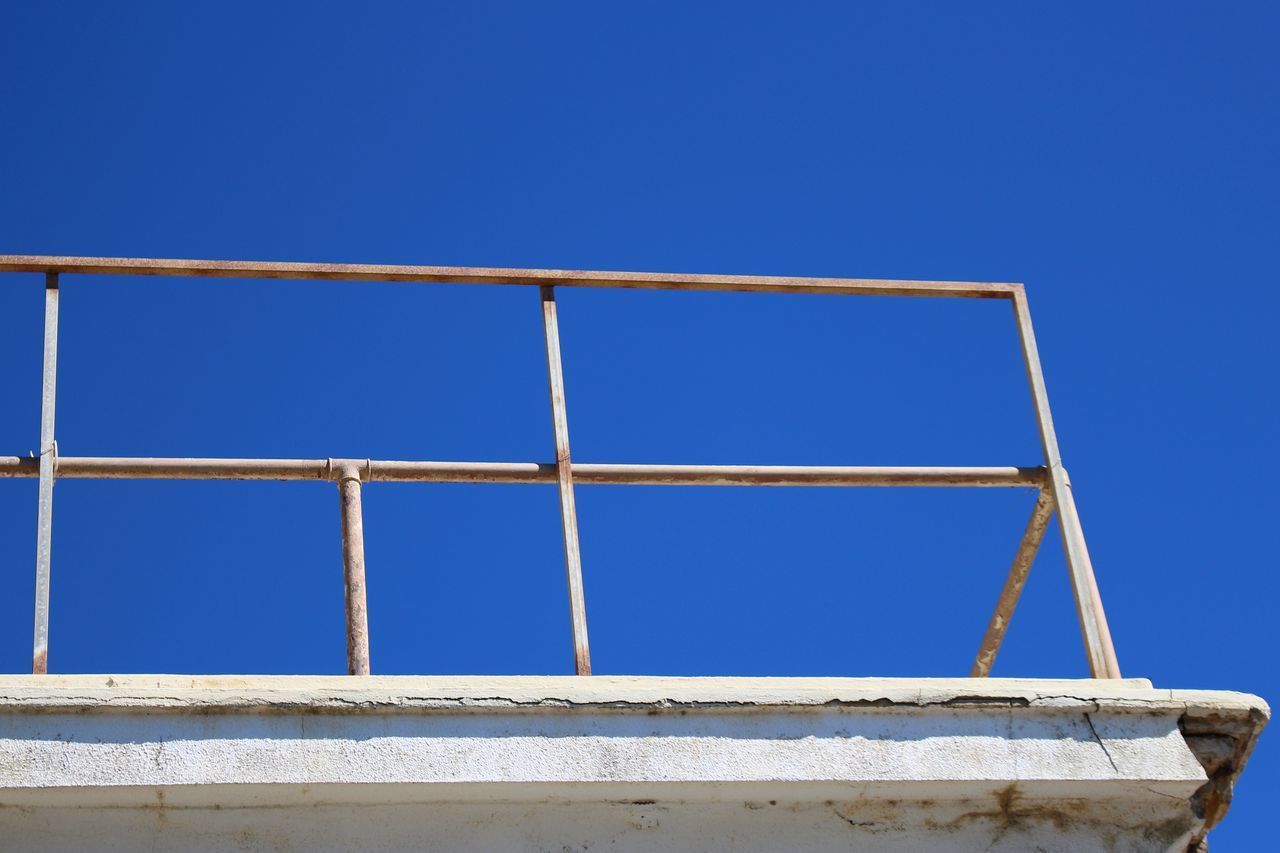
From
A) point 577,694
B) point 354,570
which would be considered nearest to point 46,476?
point 354,570

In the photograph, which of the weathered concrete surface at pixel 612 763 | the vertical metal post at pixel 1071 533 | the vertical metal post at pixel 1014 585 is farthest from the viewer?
the vertical metal post at pixel 1014 585

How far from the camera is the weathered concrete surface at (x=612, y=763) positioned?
164 inches

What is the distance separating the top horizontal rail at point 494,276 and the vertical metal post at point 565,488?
0.16 m

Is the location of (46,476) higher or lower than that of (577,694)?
higher

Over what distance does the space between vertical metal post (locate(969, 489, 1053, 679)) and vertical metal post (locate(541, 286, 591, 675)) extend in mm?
1478

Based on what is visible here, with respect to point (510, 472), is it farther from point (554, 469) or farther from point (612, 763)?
point (612, 763)

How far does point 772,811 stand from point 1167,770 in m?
1.01

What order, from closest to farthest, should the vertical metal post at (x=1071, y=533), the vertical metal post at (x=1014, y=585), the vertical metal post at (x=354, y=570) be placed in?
the vertical metal post at (x=354, y=570) → the vertical metal post at (x=1071, y=533) → the vertical metal post at (x=1014, y=585)

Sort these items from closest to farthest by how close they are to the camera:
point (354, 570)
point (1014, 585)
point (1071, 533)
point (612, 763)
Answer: point (612, 763), point (354, 570), point (1071, 533), point (1014, 585)

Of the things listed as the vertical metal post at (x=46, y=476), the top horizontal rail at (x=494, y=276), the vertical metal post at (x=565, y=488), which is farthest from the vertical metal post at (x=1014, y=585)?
the vertical metal post at (x=46, y=476)

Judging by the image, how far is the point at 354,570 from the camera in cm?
479

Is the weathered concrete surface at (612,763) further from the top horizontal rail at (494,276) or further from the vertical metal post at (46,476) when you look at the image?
the top horizontal rail at (494,276)

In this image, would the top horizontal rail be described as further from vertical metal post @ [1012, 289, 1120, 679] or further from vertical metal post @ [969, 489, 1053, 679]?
vertical metal post @ [969, 489, 1053, 679]

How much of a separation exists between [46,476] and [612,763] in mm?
1722
